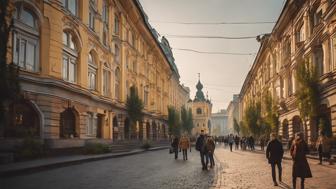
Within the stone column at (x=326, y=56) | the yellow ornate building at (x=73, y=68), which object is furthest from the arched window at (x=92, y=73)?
the stone column at (x=326, y=56)

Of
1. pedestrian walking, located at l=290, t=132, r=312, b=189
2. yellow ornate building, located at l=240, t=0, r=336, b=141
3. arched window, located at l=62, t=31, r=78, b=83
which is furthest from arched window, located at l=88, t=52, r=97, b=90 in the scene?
pedestrian walking, located at l=290, t=132, r=312, b=189

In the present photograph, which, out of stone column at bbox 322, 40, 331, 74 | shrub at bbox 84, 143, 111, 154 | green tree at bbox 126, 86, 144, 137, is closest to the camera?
shrub at bbox 84, 143, 111, 154

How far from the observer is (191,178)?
14.0 m

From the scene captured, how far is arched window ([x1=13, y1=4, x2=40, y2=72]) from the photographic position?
2180 centimetres

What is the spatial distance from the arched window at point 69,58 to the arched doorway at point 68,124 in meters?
2.10

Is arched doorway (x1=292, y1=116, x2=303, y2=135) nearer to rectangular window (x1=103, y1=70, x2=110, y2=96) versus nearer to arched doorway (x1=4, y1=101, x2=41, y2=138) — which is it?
rectangular window (x1=103, y1=70, x2=110, y2=96)

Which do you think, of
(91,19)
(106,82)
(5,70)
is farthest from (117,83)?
(5,70)

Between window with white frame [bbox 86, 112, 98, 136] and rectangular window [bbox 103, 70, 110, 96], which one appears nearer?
window with white frame [bbox 86, 112, 98, 136]

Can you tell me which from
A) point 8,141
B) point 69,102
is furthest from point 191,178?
point 69,102

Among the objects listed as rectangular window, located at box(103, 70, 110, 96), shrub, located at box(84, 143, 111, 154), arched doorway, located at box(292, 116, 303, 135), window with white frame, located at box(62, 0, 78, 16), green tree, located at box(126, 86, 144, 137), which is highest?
window with white frame, located at box(62, 0, 78, 16)

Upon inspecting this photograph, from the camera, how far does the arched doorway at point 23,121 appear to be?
20.9 m

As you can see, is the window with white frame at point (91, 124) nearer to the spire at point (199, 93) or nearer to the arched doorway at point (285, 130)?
the arched doorway at point (285, 130)

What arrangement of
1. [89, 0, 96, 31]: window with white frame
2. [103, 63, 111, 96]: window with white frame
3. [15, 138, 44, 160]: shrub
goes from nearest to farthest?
[15, 138, 44, 160]: shrub, [89, 0, 96, 31]: window with white frame, [103, 63, 111, 96]: window with white frame

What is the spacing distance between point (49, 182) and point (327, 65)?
20.4 m
